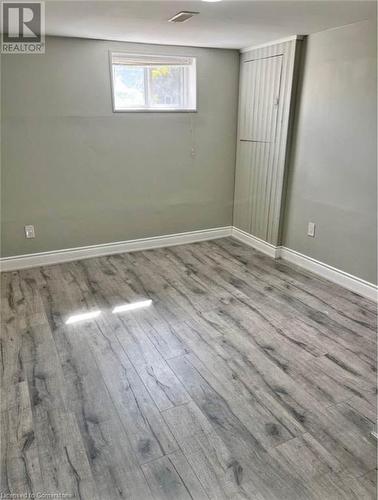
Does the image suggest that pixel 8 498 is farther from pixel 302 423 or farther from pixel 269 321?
pixel 269 321

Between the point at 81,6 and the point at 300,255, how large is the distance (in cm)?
274

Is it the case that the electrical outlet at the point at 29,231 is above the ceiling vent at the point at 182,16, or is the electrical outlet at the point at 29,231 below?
below

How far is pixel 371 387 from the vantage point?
2.04m

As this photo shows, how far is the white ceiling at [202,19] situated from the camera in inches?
85.3

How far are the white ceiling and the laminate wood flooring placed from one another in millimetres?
2020

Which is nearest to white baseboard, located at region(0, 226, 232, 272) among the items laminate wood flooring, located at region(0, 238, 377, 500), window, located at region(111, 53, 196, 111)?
laminate wood flooring, located at region(0, 238, 377, 500)

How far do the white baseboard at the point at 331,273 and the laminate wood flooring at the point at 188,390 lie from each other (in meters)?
0.11

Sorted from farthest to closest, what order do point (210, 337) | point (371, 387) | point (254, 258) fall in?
point (254, 258) → point (210, 337) → point (371, 387)

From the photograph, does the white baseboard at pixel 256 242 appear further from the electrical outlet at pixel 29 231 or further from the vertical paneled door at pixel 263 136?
the electrical outlet at pixel 29 231

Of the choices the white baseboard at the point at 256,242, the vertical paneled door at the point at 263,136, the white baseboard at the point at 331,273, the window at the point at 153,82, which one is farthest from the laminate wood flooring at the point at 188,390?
the window at the point at 153,82

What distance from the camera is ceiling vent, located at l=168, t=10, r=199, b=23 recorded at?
2.35m

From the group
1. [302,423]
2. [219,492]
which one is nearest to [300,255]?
[302,423]

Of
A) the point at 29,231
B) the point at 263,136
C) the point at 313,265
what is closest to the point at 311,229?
the point at 313,265

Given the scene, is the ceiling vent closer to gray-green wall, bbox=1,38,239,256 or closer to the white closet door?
gray-green wall, bbox=1,38,239,256
